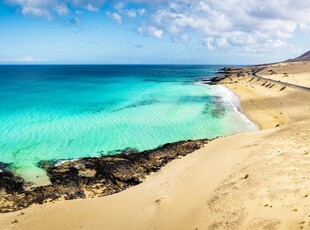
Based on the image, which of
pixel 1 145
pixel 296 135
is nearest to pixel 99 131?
pixel 1 145

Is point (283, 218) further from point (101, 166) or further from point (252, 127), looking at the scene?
point (252, 127)

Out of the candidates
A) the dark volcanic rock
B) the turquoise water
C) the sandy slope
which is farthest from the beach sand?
the sandy slope

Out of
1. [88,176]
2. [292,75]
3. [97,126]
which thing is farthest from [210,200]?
[292,75]

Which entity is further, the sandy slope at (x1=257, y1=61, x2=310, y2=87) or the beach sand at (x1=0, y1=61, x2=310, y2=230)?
the sandy slope at (x1=257, y1=61, x2=310, y2=87)

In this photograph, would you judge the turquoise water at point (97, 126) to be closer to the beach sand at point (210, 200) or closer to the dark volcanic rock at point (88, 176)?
the dark volcanic rock at point (88, 176)

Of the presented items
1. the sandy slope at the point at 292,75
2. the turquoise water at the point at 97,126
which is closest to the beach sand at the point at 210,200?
the turquoise water at the point at 97,126

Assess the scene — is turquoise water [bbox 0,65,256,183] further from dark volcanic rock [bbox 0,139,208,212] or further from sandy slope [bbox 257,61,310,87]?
sandy slope [bbox 257,61,310,87]
